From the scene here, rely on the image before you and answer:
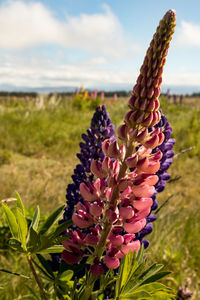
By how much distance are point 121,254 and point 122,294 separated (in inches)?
3.9

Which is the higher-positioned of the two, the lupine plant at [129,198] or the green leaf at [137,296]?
the lupine plant at [129,198]

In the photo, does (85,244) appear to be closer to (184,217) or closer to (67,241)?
(67,241)

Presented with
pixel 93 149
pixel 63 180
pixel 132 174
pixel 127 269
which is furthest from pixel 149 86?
pixel 63 180

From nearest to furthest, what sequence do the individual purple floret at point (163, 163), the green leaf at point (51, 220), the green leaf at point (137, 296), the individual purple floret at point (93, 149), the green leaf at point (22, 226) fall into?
1. the green leaf at point (137, 296)
2. the green leaf at point (22, 226)
3. the green leaf at point (51, 220)
4. the individual purple floret at point (163, 163)
5. the individual purple floret at point (93, 149)

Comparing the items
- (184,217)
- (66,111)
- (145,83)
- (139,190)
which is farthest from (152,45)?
(66,111)

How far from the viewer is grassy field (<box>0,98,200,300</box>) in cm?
212

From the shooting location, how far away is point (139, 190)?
72cm

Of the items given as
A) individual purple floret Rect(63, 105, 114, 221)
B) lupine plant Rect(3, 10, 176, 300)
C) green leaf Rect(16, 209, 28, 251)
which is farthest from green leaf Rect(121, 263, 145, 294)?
individual purple floret Rect(63, 105, 114, 221)

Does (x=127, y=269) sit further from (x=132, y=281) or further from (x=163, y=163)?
(x=163, y=163)

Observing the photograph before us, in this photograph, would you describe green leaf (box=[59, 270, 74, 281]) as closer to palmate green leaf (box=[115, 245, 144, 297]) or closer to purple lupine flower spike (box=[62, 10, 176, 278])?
purple lupine flower spike (box=[62, 10, 176, 278])

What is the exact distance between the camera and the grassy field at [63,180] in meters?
2.12

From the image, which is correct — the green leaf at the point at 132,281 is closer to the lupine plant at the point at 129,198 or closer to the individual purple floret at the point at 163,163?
the lupine plant at the point at 129,198

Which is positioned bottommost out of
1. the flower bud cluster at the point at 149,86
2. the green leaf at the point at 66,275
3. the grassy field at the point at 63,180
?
the grassy field at the point at 63,180

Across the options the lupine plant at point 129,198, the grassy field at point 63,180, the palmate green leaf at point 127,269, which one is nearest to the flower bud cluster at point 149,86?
the lupine plant at point 129,198
